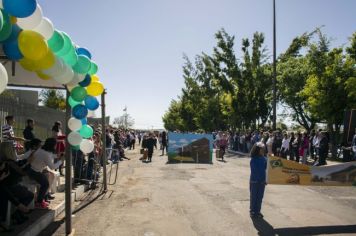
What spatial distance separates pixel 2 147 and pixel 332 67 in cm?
2189

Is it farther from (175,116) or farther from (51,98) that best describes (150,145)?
(175,116)

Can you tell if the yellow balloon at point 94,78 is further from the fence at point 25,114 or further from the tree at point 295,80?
the tree at point 295,80

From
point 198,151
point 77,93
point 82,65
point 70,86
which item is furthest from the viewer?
point 198,151

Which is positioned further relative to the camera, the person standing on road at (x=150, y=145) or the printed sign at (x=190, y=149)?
the person standing on road at (x=150, y=145)

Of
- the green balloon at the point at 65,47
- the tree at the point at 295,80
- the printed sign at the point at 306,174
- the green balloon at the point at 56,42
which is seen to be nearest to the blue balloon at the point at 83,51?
the green balloon at the point at 65,47

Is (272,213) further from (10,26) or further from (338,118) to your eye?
(338,118)

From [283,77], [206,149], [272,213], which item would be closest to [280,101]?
[283,77]

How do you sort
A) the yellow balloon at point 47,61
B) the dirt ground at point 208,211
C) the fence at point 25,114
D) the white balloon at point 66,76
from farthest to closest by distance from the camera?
the fence at point 25,114 → the dirt ground at point 208,211 → the white balloon at point 66,76 → the yellow balloon at point 47,61

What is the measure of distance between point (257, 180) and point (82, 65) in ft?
14.2

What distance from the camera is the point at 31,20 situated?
5336 millimetres

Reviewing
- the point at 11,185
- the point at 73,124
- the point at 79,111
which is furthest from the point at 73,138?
the point at 11,185

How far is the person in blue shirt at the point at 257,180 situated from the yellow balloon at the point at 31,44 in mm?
5403

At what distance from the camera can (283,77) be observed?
38031mm

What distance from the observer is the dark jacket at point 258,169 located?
9.30 meters
